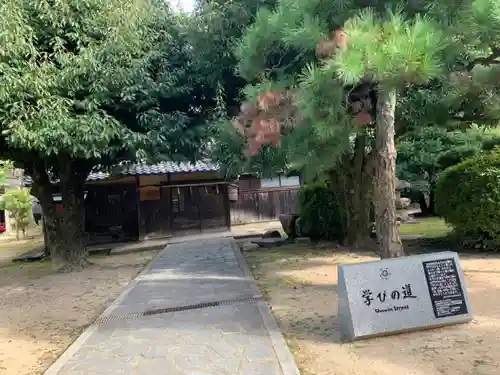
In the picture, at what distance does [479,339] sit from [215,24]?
24.7ft

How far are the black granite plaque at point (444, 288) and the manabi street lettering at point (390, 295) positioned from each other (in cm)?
25

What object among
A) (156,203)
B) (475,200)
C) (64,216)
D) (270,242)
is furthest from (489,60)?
(156,203)

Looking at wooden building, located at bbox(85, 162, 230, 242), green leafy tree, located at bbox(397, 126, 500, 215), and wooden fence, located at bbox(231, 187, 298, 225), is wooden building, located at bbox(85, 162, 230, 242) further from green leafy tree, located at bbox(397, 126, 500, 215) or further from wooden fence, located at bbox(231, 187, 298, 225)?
green leafy tree, located at bbox(397, 126, 500, 215)

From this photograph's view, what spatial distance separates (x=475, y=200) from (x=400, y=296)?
586cm

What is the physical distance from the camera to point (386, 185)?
6551 mm

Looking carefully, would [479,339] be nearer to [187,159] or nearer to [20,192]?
[187,159]

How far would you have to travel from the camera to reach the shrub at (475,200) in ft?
32.4

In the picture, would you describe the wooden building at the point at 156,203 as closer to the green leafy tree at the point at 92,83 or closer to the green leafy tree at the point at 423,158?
the green leafy tree at the point at 92,83

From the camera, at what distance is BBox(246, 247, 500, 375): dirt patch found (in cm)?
435

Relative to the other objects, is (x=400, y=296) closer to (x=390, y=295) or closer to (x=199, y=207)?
(x=390, y=295)

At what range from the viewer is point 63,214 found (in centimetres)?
1257

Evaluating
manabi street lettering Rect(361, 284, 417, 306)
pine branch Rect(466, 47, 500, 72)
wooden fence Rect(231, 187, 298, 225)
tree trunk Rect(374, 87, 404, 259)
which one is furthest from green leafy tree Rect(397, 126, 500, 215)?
manabi street lettering Rect(361, 284, 417, 306)

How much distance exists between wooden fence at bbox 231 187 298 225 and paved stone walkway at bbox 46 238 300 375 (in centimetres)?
1534

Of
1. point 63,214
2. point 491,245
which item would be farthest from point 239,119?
point 63,214
